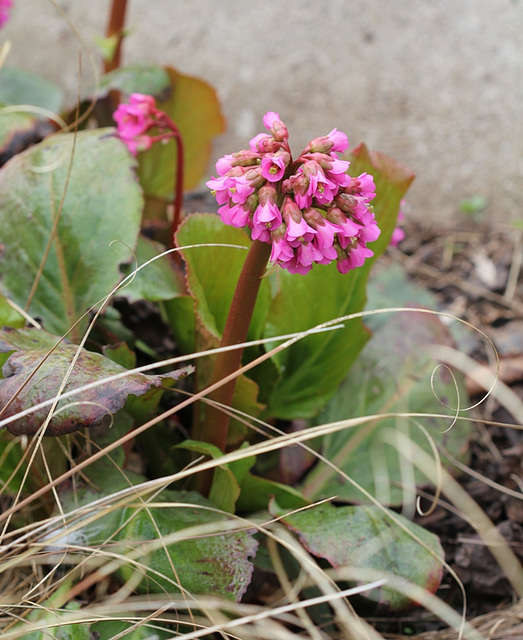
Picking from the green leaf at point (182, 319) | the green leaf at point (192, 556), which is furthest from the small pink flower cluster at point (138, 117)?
the green leaf at point (192, 556)

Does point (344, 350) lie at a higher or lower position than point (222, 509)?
higher

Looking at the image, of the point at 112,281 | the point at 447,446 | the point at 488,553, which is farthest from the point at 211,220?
the point at 488,553

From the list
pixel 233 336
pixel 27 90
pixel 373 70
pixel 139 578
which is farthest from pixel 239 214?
pixel 373 70

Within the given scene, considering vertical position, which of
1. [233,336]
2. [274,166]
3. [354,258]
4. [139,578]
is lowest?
[139,578]

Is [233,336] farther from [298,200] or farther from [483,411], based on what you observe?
[483,411]

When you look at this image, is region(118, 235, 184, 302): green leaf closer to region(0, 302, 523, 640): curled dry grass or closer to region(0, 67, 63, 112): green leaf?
region(0, 302, 523, 640): curled dry grass

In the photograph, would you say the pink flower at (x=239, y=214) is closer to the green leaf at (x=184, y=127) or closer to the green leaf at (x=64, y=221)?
the green leaf at (x=64, y=221)

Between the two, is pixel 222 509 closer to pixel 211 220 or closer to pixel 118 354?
pixel 118 354
